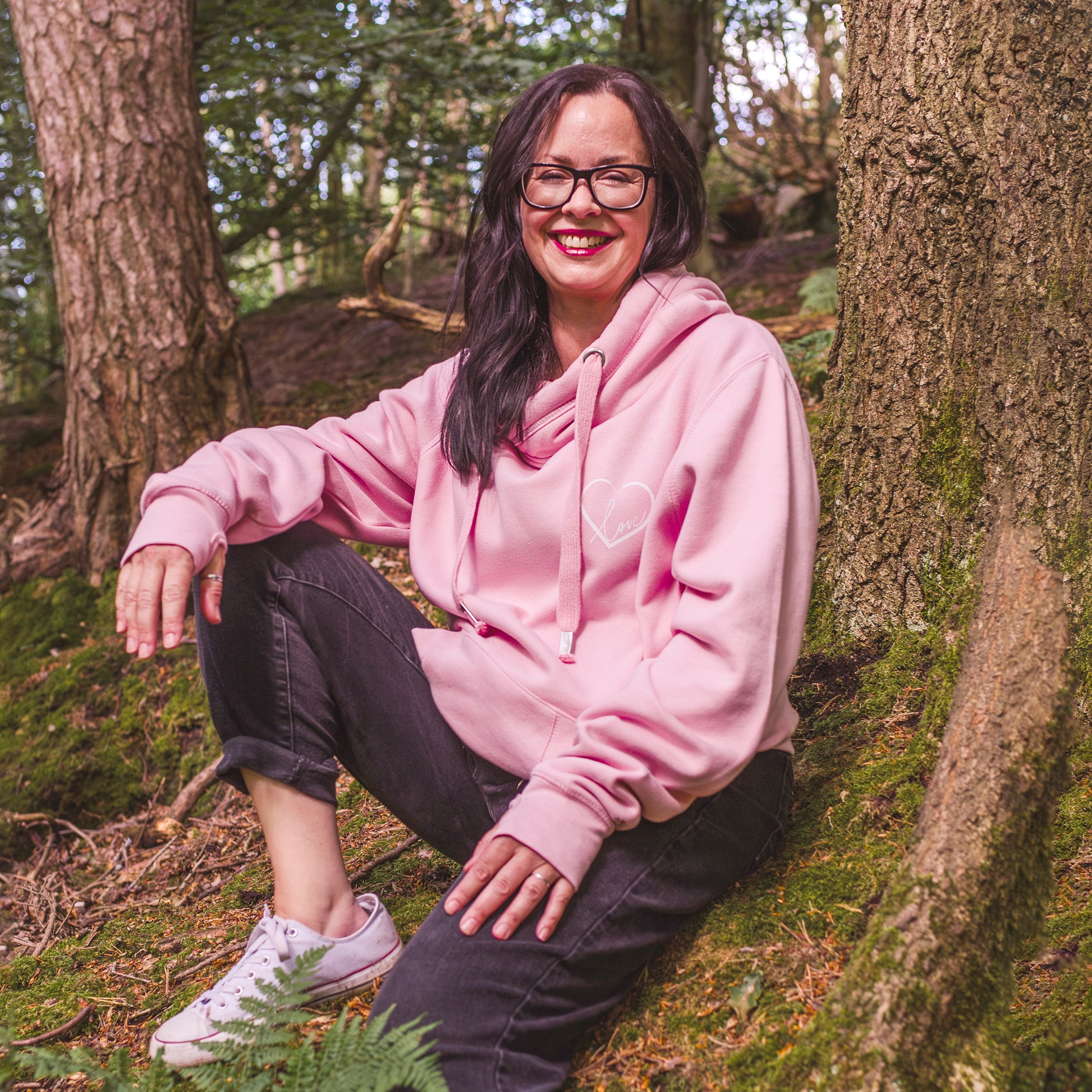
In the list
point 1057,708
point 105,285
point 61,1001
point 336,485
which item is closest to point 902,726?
point 1057,708

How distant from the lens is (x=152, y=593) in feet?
6.19

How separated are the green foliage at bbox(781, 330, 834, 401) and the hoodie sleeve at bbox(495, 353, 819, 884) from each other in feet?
7.55

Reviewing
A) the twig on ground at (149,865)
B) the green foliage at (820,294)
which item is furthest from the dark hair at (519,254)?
the green foliage at (820,294)

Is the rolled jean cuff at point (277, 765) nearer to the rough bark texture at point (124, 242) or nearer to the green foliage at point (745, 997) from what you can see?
the green foliage at point (745, 997)

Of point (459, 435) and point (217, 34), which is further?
point (217, 34)

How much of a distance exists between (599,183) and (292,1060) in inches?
73.1

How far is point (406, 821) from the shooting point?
7.11 ft

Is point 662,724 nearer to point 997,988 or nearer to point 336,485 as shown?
point 997,988

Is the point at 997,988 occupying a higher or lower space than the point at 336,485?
lower

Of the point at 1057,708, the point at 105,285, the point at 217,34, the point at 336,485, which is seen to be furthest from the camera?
the point at 217,34

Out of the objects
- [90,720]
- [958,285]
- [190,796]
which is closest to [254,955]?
[190,796]

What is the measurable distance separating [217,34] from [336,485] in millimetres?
3844

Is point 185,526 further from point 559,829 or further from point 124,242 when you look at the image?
point 124,242

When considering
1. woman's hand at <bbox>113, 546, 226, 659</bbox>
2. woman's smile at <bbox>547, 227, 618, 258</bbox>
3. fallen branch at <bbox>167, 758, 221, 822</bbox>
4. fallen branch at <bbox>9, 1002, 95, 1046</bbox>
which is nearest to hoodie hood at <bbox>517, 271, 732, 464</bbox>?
woman's smile at <bbox>547, 227, 618, 258</bbox>
